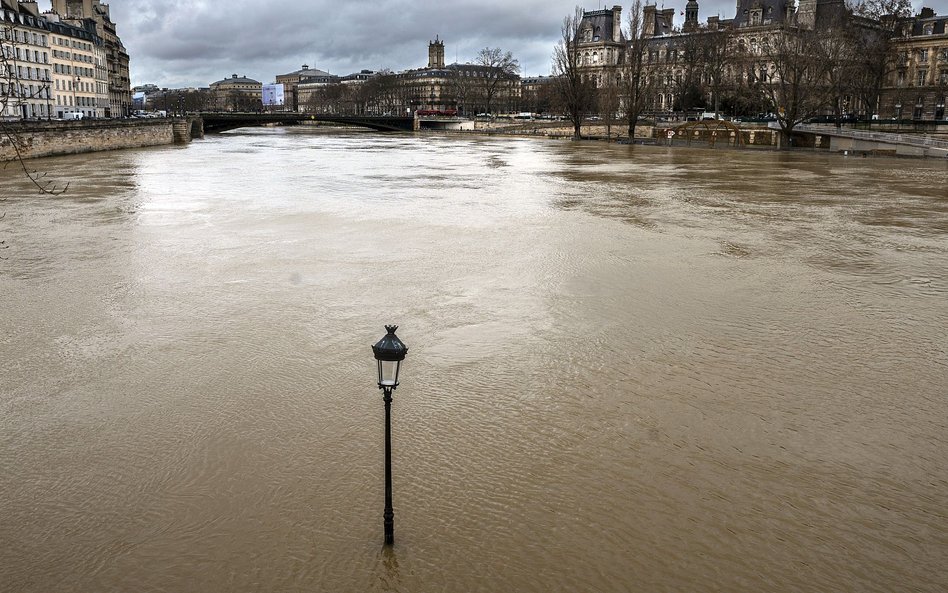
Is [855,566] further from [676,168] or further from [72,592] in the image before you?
[676,168]

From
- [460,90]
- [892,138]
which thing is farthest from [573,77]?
[460,90]

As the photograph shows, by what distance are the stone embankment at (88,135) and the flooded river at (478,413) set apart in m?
23.5

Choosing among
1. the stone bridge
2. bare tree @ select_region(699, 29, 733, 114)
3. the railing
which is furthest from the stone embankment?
bare tree @ select_region(699, 29, 733, 114)

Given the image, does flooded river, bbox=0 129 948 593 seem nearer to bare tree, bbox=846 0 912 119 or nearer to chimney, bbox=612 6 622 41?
bare tree, bbox=846 0 912 119

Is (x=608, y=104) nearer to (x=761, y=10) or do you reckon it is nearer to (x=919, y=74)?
(x=919, y=74)

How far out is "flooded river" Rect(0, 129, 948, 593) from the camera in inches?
224

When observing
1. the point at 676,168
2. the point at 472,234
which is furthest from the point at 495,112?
the point at 472,234

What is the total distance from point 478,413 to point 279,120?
289 ft

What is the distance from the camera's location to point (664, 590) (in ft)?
17.6

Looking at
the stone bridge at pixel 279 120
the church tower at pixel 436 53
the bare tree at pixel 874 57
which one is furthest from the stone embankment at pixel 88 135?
the church tower at pixel 436 53

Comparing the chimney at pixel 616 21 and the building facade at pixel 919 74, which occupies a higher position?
the chimney at pixel 616 21

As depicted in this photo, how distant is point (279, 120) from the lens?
90812 millimetres

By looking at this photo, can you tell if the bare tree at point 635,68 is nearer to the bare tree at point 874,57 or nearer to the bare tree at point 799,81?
the bare tree at point 799,81

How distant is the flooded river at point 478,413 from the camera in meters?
5.68
